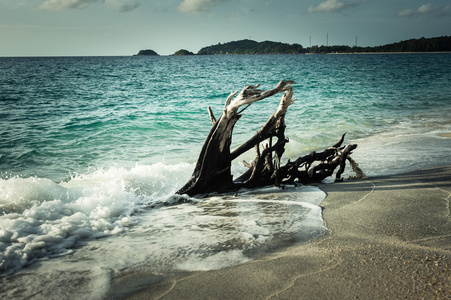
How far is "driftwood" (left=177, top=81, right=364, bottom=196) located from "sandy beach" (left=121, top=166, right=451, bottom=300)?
1.84 metres

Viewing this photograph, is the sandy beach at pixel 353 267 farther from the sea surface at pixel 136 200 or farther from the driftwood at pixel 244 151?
the driftwood at pixel 244 151

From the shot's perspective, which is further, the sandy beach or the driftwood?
the driftwood

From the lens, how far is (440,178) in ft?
18.0

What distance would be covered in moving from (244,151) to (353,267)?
3186 millimetres

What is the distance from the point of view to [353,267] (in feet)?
8.98

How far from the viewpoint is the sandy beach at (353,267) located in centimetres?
243

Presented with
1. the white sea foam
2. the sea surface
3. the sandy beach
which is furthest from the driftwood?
the sandy beach

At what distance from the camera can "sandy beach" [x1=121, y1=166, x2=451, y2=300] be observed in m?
2.43

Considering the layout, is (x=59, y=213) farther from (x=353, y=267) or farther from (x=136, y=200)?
(x=353, y=267)

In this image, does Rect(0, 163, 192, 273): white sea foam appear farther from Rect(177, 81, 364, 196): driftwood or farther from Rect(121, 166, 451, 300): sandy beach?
Rect(121, 166, 451, 300): sandy beach

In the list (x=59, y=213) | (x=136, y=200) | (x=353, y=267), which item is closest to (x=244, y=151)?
(x=136, y=200)

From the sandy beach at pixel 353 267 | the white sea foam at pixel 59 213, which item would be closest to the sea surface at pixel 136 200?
the white sea foam at pixel 59 213

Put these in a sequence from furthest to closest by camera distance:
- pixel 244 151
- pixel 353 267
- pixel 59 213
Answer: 1. pixel 244 151
2. pixel 59 213
3. pixel 353 267

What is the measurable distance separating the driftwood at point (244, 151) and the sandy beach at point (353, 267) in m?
1.84
